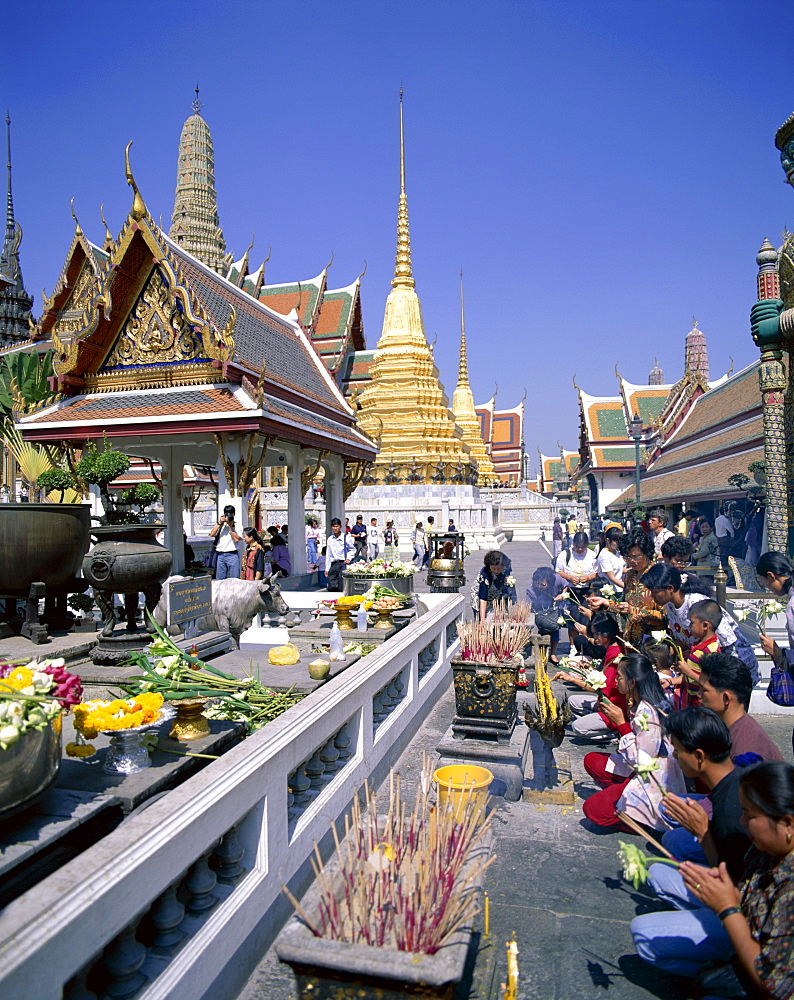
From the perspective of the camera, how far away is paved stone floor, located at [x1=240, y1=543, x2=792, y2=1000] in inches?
114

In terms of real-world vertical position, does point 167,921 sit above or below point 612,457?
below

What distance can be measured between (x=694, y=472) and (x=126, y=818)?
21.9 m

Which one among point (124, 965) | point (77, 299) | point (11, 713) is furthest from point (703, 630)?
point (77, 299)

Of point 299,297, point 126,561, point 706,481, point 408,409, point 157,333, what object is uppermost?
point 299,297

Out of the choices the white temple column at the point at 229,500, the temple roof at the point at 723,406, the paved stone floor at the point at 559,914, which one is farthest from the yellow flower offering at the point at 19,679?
the temple roof at the point at 723,406

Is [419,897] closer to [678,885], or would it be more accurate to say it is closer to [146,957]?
[146,957]

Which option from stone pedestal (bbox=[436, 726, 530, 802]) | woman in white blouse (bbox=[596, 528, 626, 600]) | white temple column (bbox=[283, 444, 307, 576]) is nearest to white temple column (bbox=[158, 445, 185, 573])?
white temple column (bbox=[283, 444, 307, 576])

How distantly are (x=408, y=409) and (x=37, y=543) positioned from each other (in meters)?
25.2

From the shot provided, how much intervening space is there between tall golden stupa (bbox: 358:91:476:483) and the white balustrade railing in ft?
79.7

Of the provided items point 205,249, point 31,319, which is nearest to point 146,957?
point 31,319

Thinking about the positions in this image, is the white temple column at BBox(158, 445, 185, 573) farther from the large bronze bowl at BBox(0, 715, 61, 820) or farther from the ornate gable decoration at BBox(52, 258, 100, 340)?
the large bronze bowl at BBox(0, 715, 61, 820)

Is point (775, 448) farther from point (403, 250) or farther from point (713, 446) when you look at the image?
point (403, 250)

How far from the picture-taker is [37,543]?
5277mm

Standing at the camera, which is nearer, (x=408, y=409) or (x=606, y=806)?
(x=606, y=806)
